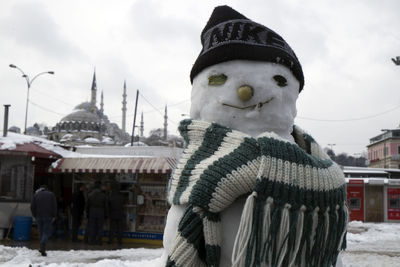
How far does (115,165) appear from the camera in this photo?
38.1 ft

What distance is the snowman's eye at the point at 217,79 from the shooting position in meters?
2.45

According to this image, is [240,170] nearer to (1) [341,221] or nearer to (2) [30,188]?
(1) [341,221]

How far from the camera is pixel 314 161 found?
2.22 metres

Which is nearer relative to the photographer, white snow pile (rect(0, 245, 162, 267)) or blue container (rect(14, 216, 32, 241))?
white snow pile (rect(0, 245, 162, 267))

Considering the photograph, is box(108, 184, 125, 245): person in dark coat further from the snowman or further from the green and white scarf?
the green and white scarf

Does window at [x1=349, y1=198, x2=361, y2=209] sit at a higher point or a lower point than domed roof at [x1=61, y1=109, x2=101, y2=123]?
lower

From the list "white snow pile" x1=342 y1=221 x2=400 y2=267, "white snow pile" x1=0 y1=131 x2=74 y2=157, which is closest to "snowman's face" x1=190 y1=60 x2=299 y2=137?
"white snow pile" x1=342 y1=221 x2=400 y2=267

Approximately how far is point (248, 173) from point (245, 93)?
0.49 metres

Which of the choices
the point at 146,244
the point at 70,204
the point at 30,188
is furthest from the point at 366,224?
the point at 30,188

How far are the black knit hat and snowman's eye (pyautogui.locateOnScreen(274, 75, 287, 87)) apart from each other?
0.09m

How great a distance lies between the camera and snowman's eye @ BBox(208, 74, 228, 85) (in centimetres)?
245

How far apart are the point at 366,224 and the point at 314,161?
17624 mm

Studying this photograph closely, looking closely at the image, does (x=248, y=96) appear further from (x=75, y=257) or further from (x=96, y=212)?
(x=96, y=212)

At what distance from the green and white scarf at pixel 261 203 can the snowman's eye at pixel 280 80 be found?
0.40 m
